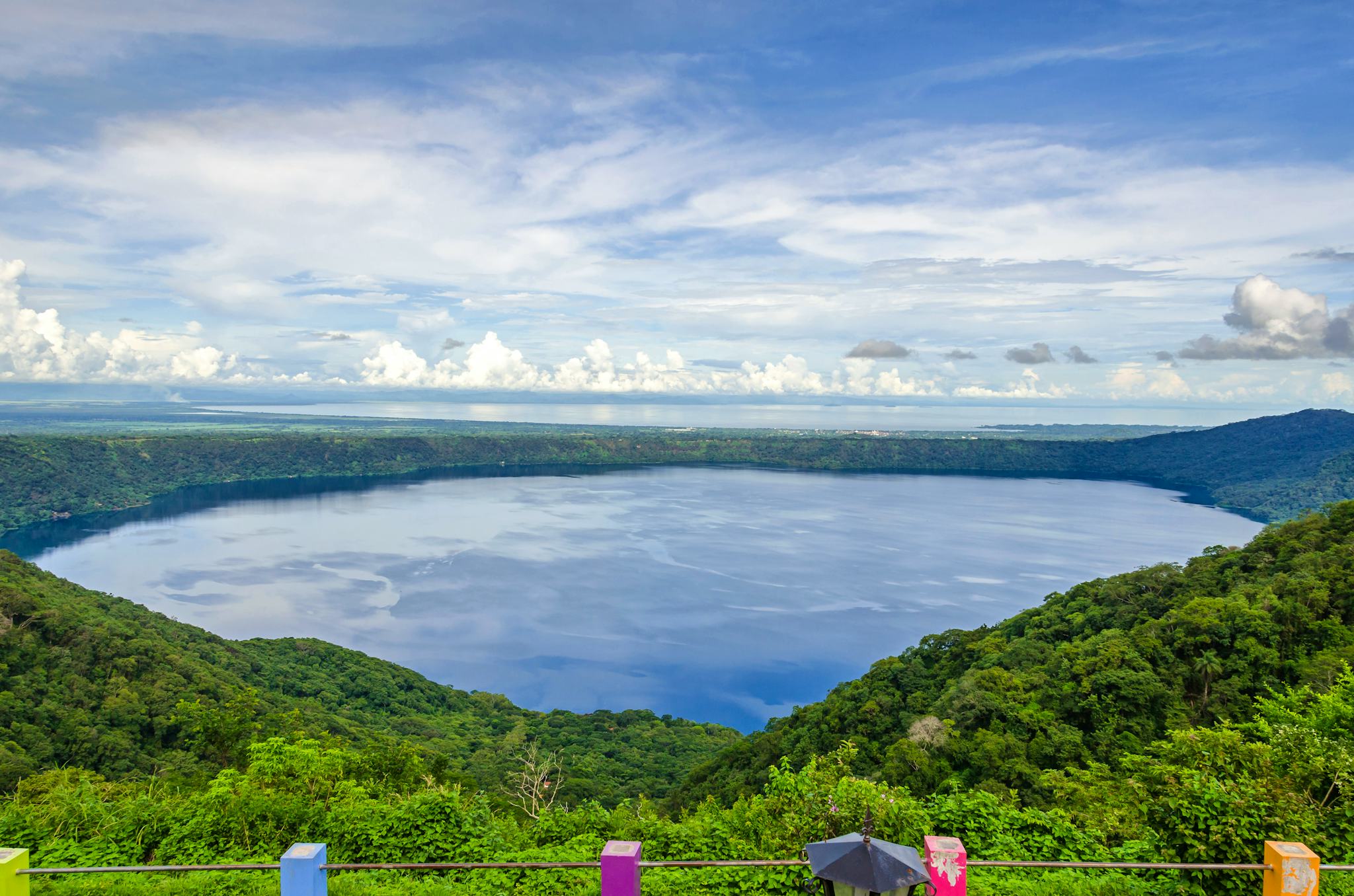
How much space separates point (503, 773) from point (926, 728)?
13857mm

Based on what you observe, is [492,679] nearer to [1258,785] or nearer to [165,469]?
[1258,785]

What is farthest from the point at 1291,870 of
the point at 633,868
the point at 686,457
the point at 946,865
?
the point at 686,457

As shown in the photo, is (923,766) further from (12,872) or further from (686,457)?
(686,457)

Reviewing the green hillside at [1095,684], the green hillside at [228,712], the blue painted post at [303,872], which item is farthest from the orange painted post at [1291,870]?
the green hillside at [228,712]

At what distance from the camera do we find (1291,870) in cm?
404

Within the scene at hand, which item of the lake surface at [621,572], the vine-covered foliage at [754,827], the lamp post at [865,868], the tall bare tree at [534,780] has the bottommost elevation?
the lake surface at [621,572]

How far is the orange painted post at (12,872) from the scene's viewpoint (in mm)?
4090

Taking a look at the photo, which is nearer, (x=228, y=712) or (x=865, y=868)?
(x=865, y=868)

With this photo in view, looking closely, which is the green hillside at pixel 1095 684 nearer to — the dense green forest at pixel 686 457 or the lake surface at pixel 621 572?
the lake surface at pixel 621 572

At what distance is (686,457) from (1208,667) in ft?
504

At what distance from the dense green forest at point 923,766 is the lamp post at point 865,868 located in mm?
2811

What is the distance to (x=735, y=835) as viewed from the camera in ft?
28.0

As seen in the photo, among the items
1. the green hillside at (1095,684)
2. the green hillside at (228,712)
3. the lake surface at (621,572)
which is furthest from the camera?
the lake surface at (621,572)

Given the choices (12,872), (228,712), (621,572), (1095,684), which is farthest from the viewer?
(621,572)
